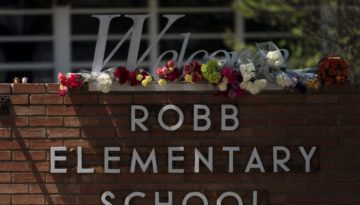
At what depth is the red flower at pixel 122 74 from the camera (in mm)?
4512

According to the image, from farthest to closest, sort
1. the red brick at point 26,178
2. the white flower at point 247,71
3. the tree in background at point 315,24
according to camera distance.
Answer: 1. the tree in background at point 315,24
2. the red brick at point 26,178
3. the white flower at point 247,71

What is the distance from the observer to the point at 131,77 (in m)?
4.52

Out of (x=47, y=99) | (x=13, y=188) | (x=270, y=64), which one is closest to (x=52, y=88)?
(x=47, y=99)

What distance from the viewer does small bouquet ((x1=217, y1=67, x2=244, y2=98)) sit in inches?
178

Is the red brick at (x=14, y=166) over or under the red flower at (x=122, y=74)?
under

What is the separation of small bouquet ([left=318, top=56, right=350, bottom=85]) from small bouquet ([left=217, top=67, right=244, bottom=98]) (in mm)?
563

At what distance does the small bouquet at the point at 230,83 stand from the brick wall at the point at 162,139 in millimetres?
71

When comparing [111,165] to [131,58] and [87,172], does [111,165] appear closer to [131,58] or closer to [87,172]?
[87,172]

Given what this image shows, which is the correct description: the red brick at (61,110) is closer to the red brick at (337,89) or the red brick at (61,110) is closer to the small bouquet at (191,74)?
the small bouquet at (191,74)

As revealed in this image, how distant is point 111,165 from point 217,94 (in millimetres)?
851

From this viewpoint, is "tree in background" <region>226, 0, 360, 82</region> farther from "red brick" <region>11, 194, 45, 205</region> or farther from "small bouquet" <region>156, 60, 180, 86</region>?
"red brick" <region>11, 194, 45, 205</region>

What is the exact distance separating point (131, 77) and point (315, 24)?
280 centimetres

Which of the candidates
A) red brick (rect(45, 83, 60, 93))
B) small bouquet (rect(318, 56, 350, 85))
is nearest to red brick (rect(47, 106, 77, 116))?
red brick (rect(45, 83, 60, 93))

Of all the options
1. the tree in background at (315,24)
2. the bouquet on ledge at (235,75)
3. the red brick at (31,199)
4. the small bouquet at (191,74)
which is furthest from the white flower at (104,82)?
the tree in background at (315,24)
